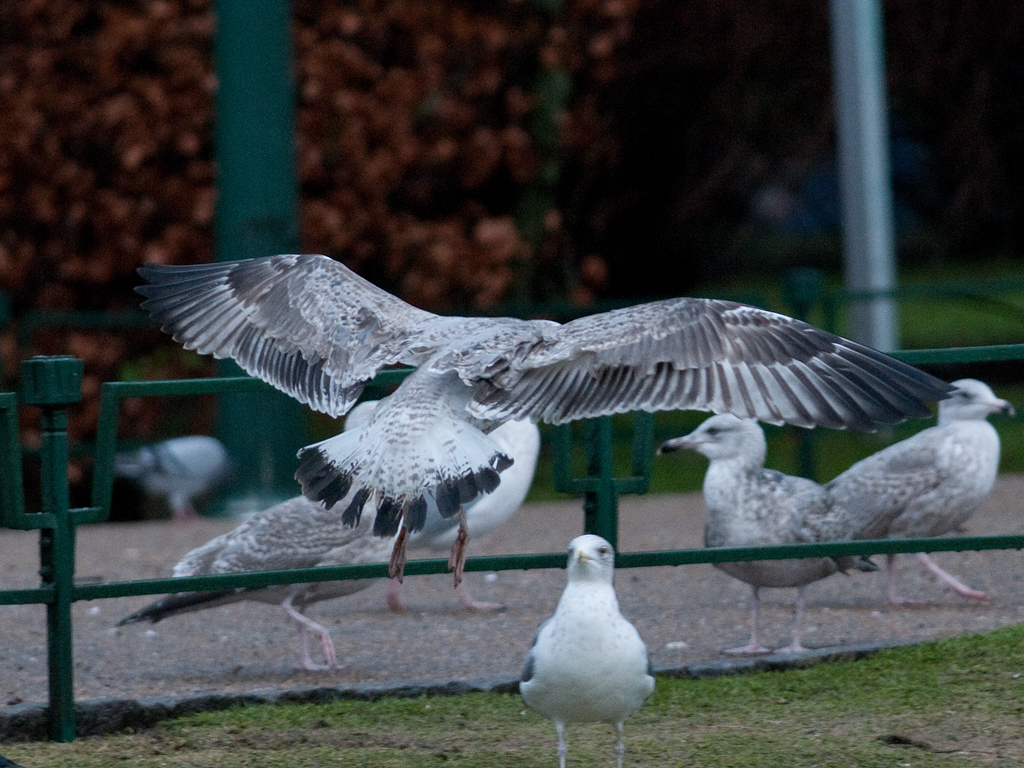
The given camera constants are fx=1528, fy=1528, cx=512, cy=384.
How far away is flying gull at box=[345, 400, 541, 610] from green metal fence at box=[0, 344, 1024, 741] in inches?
38.5

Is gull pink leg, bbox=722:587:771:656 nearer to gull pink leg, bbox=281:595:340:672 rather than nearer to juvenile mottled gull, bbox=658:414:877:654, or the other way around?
juvenile mottled gull, bbox=658:414:877:654

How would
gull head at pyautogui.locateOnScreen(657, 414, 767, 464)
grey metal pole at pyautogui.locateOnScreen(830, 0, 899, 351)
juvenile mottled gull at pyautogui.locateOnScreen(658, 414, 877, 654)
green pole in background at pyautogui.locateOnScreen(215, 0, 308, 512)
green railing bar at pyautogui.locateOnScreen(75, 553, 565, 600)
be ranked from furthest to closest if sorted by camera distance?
1. grey metal pole at pyautogui.locateOnScreen(830, 0, 899, 351)
2. green pole in background at pyautogui.locateOnScreen(215, 0, 308, 512)
3. gull head at pyautogui.locateOnScreen(657, 414, 767, 464)
4. juvenile mottled gull at pyautogui.locateOnScreen(658, 414, 877, 654)
5. green railing bar at pyautogui.locateOnScreen(75, 553, 565, 600)

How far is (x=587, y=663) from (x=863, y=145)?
330 inches

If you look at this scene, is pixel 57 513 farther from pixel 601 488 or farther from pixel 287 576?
pixel 601 488

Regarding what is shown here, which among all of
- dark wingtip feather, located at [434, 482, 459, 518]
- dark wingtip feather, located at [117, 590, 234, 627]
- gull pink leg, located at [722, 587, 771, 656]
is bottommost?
gull pink leg, located at [722, 587, 771, 656]

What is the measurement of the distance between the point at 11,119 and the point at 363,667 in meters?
7.00

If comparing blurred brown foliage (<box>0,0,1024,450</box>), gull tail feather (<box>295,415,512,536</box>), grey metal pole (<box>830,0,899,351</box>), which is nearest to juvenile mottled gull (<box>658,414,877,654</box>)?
gull tail feather (<box>295,415,512,536</box>)

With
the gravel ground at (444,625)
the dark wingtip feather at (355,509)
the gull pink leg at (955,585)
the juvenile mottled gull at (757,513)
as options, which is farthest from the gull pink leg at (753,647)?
the dark wingtip feather at (355,509)

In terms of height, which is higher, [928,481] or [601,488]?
[601,488]

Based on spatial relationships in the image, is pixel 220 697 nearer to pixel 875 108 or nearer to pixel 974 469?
pixel 974 469

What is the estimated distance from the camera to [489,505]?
6.62 m

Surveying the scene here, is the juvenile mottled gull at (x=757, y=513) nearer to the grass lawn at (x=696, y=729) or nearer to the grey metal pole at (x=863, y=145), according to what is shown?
the grass lawn at (x=696, y=729)

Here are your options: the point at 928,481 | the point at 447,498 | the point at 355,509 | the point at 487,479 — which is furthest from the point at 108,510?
the point at 928,481

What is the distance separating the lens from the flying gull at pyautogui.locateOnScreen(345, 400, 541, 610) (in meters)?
6.49
